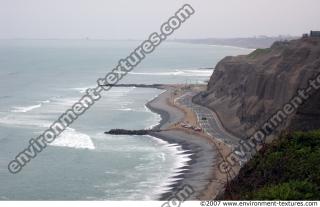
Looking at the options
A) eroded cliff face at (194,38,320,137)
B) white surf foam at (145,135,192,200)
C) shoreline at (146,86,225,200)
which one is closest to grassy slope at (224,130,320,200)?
shoreline at (146,86,225,200)

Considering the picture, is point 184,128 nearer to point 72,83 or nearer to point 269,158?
point 269,158

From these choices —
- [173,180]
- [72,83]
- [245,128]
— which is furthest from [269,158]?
[72,83]

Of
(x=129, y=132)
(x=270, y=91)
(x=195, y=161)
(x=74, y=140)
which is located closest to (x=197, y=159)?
(x=195, y=161)

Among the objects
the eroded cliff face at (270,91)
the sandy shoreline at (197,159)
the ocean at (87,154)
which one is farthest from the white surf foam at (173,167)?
the eroded cliff face at (270,91)

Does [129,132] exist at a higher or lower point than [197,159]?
lower

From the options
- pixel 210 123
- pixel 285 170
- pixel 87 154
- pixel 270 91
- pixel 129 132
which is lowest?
pixel 129 132

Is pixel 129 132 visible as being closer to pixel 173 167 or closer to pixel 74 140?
pixel 74 140

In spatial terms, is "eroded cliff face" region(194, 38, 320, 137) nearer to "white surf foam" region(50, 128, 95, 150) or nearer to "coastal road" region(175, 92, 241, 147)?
"coastal road" region(175, 92, 241, 147)
